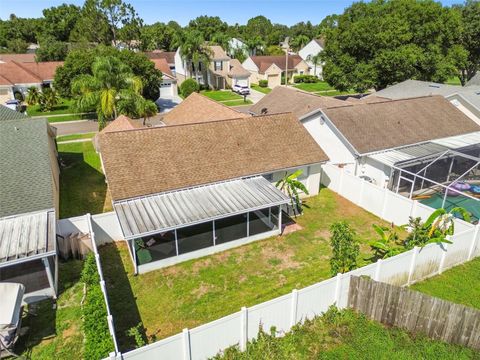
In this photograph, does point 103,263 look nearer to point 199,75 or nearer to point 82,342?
point 82,342

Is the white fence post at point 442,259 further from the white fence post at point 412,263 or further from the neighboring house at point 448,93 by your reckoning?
the neighboring house at point 448,93

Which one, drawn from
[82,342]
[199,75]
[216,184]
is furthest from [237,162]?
[199,75]

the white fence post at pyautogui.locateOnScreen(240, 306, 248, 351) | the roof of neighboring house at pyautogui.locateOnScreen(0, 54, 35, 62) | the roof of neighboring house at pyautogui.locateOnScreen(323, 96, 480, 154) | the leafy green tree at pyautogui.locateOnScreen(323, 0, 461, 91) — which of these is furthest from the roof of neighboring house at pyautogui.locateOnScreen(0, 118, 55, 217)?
the roof of neighboring house at pyautogui.locateOnScreen(0, 54, 35, 62)

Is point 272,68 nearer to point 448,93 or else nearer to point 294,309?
point 448,93

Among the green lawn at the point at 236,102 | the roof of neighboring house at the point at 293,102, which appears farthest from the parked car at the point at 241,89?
the roof of neighboring house at the point at 293,102

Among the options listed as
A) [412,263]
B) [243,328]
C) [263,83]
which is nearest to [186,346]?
[243,328]

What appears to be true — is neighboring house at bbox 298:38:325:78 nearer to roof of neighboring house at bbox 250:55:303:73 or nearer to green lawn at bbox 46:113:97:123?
roof of neighboring house at bbox 250:55:303:73
